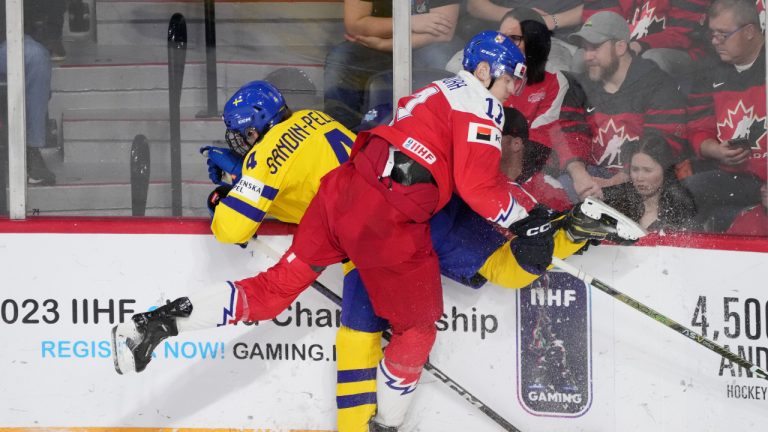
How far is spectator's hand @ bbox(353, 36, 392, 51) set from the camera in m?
3.76

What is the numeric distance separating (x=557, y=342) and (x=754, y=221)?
2.47 ft

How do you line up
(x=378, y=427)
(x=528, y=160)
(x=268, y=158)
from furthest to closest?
(x=528, y=160), (x=378, y=427), (x=268, y=158)

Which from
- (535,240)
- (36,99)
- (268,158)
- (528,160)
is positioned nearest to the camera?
(535,240)

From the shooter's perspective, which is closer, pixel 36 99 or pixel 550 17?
pixel 550 17

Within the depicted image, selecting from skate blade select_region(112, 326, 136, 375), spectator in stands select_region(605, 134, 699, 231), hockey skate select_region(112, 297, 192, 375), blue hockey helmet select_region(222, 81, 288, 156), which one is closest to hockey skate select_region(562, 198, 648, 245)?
spectator in stands select_region(605, 134, 699, 231)

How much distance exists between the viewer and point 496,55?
3.42 meters

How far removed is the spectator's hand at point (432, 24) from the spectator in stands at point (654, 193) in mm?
750

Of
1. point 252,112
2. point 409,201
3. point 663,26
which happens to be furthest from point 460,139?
point 663,26

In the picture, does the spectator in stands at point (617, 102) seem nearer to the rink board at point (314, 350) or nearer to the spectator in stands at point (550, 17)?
the spectator in stands at point (550, 17)

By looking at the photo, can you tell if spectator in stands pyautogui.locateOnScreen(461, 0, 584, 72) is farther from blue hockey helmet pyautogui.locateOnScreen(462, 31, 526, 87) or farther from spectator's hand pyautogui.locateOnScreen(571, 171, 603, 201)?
spectator's hand pyautogui.locateOnScreen(571, 171, 603, 201)

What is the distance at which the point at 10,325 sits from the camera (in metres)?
3.87

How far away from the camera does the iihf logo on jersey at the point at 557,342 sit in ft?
12.2

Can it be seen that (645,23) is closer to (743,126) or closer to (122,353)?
(743,126)

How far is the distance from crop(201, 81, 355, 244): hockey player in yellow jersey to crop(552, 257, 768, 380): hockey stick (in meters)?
0.83
